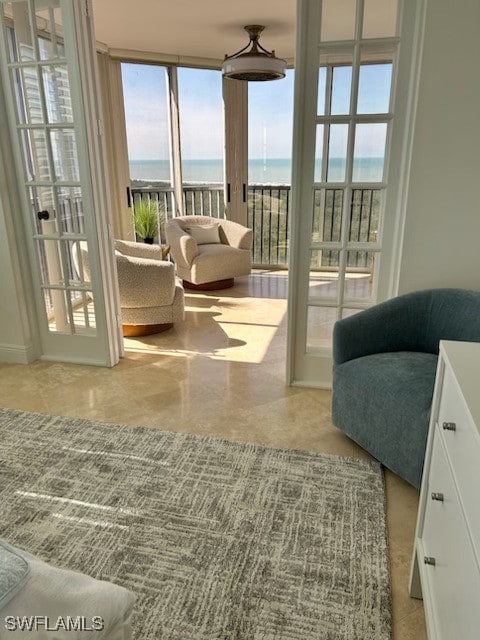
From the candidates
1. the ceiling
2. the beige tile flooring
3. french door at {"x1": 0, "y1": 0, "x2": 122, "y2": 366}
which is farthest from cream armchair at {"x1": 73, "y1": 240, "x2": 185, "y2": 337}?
the ceiling

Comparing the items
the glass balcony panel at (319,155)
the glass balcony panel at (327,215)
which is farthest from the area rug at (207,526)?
the glass balcony panel at (319,155)

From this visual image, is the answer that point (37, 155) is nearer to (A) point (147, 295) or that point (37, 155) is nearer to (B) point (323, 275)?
(A) point (147, 295)

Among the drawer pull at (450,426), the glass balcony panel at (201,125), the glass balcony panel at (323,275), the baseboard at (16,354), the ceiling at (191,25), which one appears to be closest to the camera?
the drawer pull at (450,426)

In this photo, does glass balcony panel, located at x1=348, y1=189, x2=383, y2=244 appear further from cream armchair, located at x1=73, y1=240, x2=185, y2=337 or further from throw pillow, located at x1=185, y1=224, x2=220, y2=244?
throw pillow, located at x1=185, y1=224, x2=220, y2=244

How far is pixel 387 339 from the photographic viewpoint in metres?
2.47

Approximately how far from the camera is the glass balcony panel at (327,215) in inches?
110

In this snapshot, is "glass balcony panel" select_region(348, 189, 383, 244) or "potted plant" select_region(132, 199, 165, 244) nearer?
"glass balcony panel" select_region(348, 189, 383, 244)

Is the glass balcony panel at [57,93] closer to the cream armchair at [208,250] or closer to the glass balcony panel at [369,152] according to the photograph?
the glass balcony panel at [369,152]

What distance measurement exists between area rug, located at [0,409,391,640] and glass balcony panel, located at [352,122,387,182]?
154 centimetres

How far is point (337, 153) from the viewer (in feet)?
8.95

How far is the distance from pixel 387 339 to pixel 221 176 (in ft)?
14.6

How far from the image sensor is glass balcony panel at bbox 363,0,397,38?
246 cm

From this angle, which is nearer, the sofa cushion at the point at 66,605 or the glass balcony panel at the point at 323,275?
the sofa cushion at the point at 66,605

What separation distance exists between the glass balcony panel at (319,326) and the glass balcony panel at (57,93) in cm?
193
